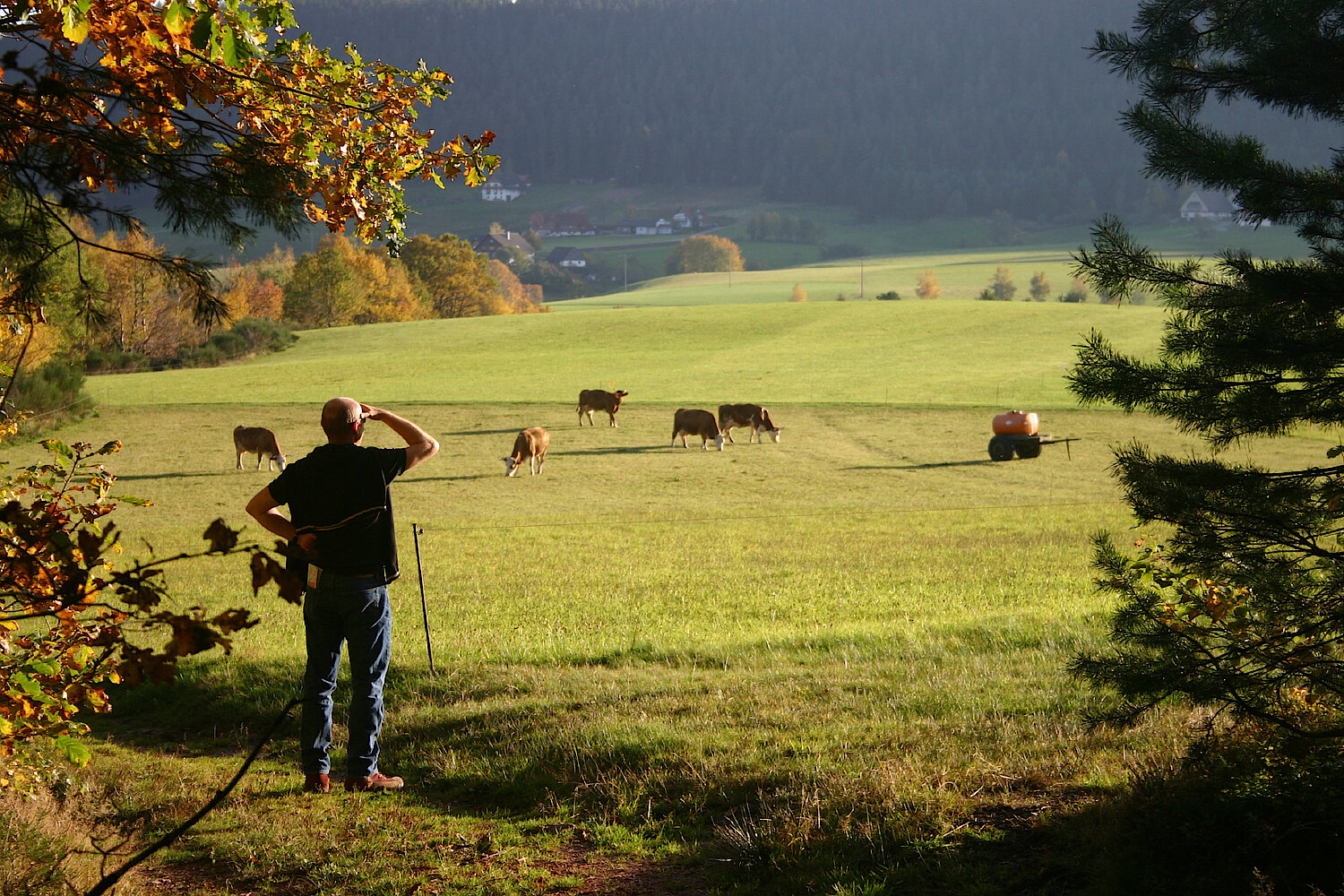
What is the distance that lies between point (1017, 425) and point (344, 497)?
2568cm

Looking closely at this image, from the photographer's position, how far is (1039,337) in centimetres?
5588

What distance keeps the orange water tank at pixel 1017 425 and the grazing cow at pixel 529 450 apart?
12.3 m

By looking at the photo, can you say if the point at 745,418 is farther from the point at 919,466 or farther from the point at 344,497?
the point at 344,497

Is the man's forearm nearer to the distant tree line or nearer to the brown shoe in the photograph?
the brown shoe

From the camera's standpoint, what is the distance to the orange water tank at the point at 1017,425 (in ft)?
93.8

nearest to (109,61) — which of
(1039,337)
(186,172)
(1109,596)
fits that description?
(186,172)

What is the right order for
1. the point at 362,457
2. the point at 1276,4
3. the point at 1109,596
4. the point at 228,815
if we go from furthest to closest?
the point at 1109,596 → the point at 362,457 → the point at 228,815 → the point at 1276,4

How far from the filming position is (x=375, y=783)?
5543 mm

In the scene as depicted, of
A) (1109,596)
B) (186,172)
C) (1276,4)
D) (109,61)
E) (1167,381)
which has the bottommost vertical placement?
(1109,596)

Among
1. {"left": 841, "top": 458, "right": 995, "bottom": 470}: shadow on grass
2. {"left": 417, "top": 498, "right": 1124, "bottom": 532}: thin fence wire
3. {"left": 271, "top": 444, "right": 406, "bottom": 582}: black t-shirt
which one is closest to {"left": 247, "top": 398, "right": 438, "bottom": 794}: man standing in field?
{"left": 271, "top": 444, "right": 406, "bottom": 582}: black t-shirt

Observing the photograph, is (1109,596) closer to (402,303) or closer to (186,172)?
(186,172)

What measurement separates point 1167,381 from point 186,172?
405cm

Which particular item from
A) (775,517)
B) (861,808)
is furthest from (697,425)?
(861,808)

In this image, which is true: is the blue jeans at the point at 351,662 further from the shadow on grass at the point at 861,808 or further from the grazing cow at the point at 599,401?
the grazing cow at the point at 599,401
